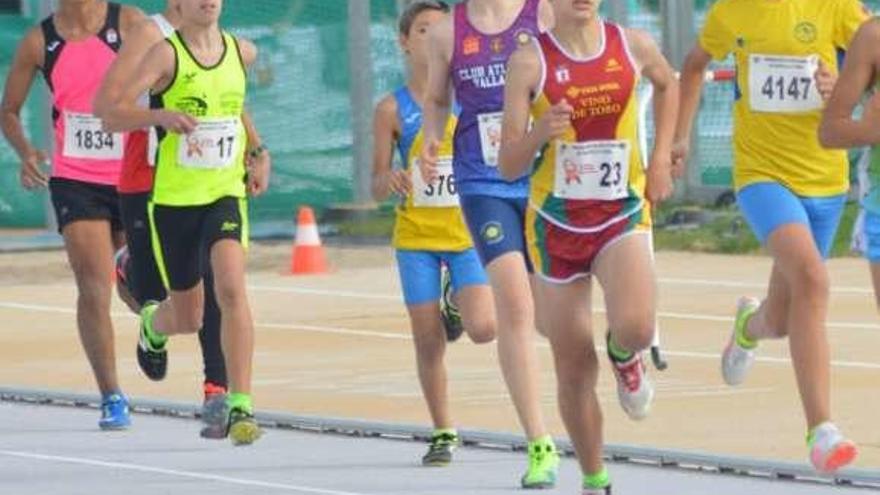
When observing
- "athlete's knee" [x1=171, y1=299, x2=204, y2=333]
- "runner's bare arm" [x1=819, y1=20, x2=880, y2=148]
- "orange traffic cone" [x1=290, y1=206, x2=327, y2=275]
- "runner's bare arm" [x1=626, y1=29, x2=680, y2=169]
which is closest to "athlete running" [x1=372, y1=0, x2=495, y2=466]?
"athlete's knee" [x1=171, y1=299, x2=204, y2=333]

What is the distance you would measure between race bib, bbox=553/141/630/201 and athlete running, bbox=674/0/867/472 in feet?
3.06

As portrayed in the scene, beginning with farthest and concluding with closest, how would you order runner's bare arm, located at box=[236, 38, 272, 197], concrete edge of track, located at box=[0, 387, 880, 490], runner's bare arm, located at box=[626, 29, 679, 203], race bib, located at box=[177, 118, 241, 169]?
runner's bare arm, located at box=[236, 38, 272, 197] < race bib, located at box=[177, 118, 241, 169] < concrete edge of track, located at box=[0, 387, 880, 490] < runner's bare arm, located at box=[626, 29, 679, 203]

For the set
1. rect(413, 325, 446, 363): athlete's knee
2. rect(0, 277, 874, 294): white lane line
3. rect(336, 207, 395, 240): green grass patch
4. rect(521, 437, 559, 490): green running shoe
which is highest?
rect(413, 325, 446, 363): athlete's knee

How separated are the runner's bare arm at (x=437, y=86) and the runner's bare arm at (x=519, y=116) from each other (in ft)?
4.46

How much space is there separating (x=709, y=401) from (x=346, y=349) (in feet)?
12.7

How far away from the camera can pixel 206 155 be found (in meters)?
14.0

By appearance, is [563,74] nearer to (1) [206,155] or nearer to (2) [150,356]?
(1) [206,155]

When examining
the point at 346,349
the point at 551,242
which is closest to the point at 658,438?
the point at 551,242

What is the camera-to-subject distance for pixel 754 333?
13.7 metres

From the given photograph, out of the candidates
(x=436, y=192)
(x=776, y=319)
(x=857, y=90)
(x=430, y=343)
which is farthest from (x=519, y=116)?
(x=430, y=343)

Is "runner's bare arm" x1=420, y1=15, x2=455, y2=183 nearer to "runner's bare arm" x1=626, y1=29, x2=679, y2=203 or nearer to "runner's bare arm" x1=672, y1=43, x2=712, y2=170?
"runner's bare arm" x1=672, y1=43, x2=712, y2=170

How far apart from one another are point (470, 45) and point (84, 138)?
2931mm

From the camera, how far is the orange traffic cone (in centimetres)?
2441

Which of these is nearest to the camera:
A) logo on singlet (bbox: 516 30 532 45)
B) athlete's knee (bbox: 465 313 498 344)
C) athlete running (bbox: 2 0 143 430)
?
logo on singlet (bbox: 516 30 532 45)
